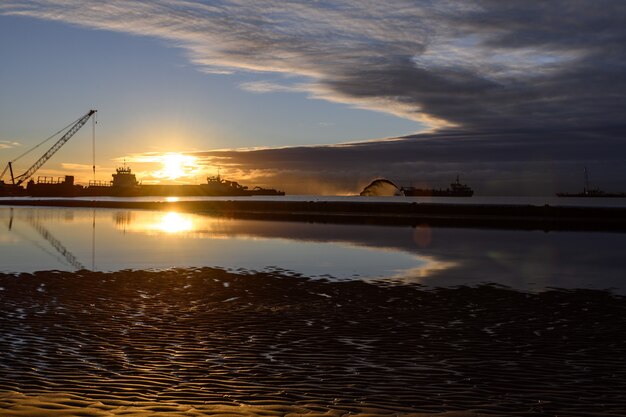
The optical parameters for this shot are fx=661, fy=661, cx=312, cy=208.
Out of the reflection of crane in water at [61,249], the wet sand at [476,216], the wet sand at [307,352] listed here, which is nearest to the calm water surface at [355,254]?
the reflection of crane in water at [61,249]

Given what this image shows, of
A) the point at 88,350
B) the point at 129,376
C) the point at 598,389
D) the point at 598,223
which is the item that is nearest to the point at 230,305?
the point at 88,350

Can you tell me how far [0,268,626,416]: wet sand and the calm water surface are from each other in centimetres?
684

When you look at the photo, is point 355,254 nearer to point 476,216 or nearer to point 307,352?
point 307,352

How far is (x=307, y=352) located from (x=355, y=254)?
2767 cm

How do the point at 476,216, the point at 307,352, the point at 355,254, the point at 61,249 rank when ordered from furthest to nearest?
the point at 476,216
the point at 61,249
the point at 355,254
the point at 307,352

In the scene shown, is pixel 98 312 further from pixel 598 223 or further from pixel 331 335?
pixel 598 223

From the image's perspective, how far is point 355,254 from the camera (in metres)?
42.5

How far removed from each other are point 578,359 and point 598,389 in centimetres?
251

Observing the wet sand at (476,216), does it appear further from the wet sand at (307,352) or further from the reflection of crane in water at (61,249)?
the wet sand at (307,352)

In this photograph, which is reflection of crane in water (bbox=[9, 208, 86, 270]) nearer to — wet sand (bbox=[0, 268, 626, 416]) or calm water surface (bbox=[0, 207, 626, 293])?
calm water surface (bbox=[0, 207, 626, 293])

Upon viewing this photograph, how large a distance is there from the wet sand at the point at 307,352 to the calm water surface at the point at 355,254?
6.84 metres

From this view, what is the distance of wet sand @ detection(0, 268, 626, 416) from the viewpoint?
36.4 feet

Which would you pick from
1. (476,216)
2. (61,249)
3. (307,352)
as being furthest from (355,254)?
(476,216)

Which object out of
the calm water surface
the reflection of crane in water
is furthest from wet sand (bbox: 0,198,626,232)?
the reflection of crane in water
